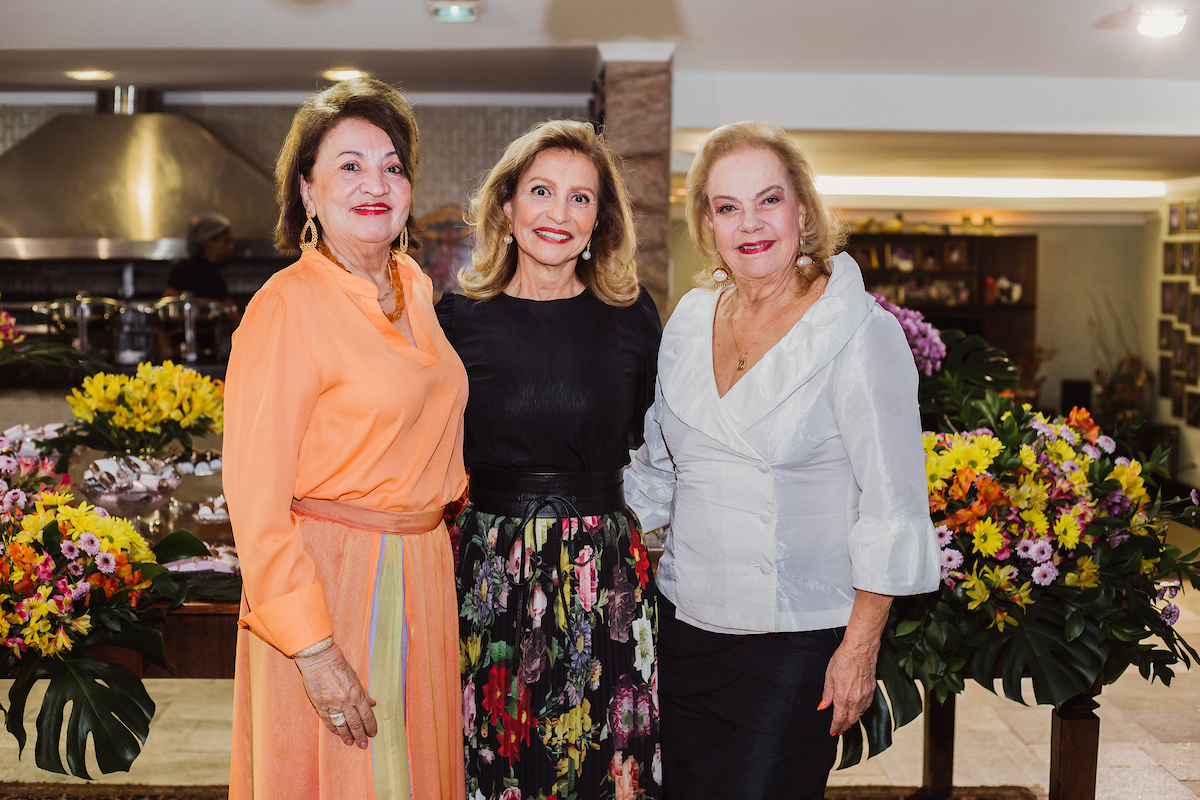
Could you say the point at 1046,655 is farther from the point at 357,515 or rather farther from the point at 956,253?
the point at 956,253

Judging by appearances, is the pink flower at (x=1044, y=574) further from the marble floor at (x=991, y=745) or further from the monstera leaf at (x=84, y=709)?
the monstera leaf at (x=84, y=709)

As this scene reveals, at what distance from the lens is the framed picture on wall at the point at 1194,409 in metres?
7.32

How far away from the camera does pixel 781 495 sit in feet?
4.77

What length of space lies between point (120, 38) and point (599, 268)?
3.74 m

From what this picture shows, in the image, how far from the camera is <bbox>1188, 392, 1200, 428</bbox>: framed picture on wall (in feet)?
24.0

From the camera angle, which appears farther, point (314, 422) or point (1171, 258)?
point (1171, 258)

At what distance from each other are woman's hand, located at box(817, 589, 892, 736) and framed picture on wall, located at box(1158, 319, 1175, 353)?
7783 mm

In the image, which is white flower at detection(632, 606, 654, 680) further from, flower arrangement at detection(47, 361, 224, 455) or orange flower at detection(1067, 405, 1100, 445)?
flower arrangement at detection(47, 361, 224, 455)

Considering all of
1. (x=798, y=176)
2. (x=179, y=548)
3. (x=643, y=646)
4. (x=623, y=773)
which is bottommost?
(x=623, y=773)

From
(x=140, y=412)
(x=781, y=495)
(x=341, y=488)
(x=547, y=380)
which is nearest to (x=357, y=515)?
(x=341, y=488)

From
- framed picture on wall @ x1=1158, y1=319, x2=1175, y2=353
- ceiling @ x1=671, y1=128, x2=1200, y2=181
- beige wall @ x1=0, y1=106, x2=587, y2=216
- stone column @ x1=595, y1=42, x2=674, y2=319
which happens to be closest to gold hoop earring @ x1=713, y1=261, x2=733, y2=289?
stone column @ x1=595, y1=42, x2=674, y2=319

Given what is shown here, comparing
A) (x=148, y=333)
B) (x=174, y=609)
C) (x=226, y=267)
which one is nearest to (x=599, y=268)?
(x=174, y=609)

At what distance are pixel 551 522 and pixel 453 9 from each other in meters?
2.81

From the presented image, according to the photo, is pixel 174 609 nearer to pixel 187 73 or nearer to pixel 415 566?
pixel 415 566
